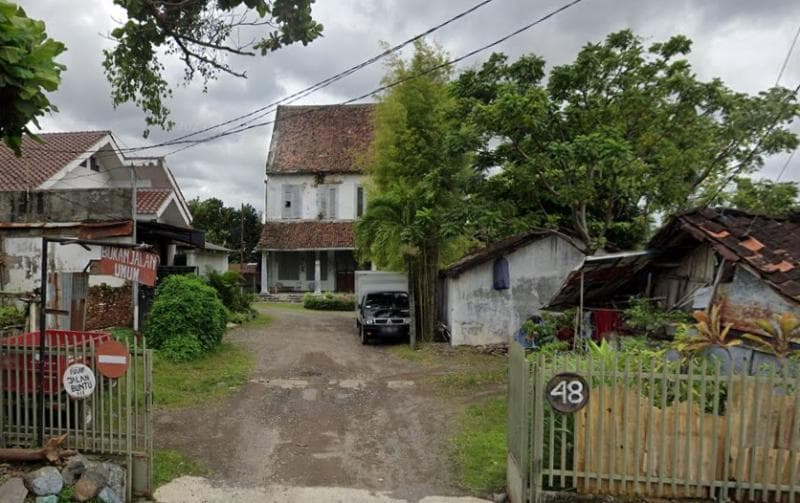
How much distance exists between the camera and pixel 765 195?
11023mm

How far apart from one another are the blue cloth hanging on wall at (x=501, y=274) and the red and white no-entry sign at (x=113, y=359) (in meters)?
11.0

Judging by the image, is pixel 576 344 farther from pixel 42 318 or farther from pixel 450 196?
pixel 42 318

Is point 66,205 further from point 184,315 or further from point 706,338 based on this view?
point 706,338

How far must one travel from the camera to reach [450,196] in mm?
13898

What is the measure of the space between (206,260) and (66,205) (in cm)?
1254

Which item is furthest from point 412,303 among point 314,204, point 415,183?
point 314,204

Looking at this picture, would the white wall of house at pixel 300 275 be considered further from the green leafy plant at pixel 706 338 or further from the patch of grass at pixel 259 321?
the green leafy plant at pixel 706 338

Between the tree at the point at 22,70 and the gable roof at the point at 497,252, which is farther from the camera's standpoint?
the gable roof at the point at 497,252

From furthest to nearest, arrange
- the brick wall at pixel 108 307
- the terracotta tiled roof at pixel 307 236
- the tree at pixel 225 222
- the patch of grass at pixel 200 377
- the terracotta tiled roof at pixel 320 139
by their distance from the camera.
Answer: the tree at pixel 225 222
the terracotta tiled roof at pixel 320 139
the terracotta tiled roof at pixel 307 236
the brick wall at pixel 108 307
the patch of grass at pixel 200 377

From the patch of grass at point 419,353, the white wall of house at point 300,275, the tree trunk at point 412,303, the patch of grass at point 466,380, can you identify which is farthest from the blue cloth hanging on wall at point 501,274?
the white wall of house at point 300,275

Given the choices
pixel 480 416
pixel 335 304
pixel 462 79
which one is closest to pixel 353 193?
pixel 335 304

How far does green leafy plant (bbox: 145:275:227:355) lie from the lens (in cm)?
1189

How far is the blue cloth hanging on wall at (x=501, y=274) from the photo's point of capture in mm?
14688

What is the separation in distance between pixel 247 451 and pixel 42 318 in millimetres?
2957
